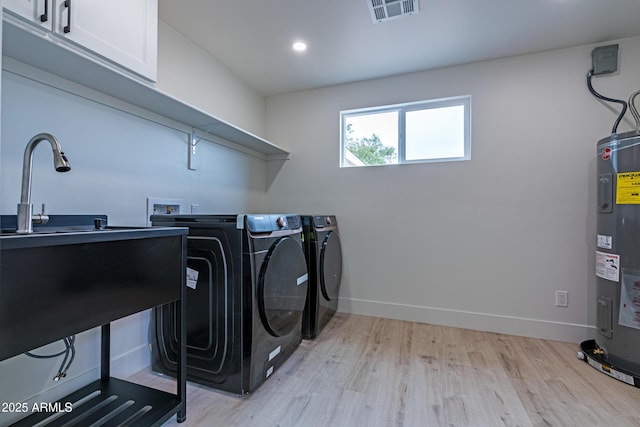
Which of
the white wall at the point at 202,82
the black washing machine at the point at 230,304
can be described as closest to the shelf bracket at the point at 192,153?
the white wall at the point at 202,82

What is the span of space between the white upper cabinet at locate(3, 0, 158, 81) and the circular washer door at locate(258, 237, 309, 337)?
3.76 feet

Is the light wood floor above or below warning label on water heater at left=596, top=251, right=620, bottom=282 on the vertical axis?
below

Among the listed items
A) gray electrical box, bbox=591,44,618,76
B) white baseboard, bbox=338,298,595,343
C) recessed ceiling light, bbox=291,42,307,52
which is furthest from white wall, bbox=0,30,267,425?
gray electrical box, bbox=591,44,618,76

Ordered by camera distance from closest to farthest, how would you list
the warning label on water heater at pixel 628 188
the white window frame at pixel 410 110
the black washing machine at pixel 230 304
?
the black washing machine at pixel 230 304, the warning label on water heater at pixel 628 188, the white window frame at pixel 410 110

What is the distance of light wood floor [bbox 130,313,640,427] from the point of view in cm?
140

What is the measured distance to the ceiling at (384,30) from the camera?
6.04 feet

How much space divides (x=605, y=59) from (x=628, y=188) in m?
1.09

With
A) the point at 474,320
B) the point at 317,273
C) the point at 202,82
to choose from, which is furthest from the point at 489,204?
the point at 202,82

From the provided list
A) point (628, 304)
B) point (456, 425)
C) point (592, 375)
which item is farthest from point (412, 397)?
point (628, 304)

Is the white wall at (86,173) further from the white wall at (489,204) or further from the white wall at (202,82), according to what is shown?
the white wall at (489,204)

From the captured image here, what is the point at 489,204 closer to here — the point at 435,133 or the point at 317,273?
the point at 435,133

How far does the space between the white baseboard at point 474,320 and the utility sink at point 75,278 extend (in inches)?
75.9

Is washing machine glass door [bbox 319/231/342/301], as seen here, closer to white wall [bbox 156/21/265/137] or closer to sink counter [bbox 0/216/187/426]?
sink counter [bbox 0/216/187/426]

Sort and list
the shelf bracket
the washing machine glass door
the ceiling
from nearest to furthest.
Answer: the ceiling → the shelf bracket → the washing machine glass door
